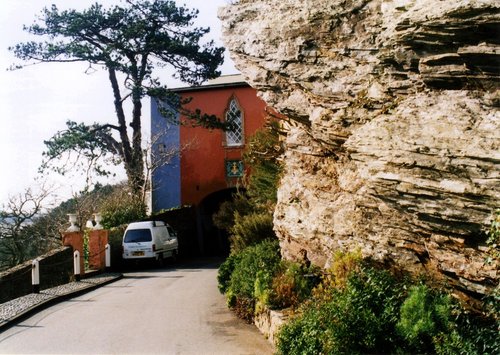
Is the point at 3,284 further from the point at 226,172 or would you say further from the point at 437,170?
the point at 226,172

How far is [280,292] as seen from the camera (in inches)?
389

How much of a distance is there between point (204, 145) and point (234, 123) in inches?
80.9

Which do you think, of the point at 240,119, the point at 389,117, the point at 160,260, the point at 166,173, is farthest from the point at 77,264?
the point at 240,119

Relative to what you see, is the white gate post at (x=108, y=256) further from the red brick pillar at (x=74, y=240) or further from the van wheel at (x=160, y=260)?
the van wheel at (x=160, y=260)

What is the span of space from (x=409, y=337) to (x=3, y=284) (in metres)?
12.2

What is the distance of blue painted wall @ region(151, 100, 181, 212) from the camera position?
1163 inches

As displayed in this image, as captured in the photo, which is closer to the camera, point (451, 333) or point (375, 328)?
point (451, 333)

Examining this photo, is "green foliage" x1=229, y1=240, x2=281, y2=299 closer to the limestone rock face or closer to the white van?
the limestone rock face

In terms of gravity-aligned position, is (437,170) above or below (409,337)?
above

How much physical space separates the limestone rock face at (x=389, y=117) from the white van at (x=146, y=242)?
39.6 feet

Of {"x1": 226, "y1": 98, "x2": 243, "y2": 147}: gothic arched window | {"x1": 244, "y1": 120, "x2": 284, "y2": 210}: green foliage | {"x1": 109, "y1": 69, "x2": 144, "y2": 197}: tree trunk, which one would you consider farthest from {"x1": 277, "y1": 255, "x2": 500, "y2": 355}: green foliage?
{"x1": 109, "y1": 69, "x2": 144, "y2": 197}: tree trunk

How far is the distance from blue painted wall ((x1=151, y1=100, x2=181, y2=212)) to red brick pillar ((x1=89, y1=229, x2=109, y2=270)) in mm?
8566

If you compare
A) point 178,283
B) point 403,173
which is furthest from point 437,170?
point 178,283

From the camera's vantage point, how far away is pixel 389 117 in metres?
7.48
